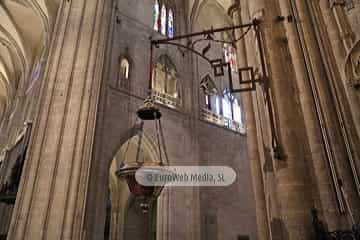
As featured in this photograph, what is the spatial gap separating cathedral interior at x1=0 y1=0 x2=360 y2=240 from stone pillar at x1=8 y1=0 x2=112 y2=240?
28 mm

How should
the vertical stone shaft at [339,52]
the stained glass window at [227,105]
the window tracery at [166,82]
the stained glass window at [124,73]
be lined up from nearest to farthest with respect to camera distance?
the vertical stone shaft at [339,52] → the stained glass window at [124,73] → the window tracery at [166,82] → the stained glass window at [227,105]

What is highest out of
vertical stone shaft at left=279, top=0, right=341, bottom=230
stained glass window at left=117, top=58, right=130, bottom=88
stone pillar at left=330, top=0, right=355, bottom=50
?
stained glass window at left=117, top=58, right=130, bottom=88

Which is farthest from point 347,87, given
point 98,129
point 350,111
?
point 98,129

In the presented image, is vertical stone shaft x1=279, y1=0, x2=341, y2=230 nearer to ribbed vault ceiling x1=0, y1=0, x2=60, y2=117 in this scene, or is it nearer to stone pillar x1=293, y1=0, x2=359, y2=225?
stone pillar x1=293, y1=0, x2=359, y2=225

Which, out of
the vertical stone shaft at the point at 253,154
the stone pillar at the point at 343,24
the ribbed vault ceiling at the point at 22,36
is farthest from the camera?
the ribbed vault ceiling at the point at 22,36

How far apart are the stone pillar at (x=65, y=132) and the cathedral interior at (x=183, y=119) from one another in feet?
0.09

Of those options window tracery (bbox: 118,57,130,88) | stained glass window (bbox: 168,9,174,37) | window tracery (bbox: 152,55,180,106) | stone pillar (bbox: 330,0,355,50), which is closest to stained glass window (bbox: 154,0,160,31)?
stained glass window (bbox: 168,9,174,37)

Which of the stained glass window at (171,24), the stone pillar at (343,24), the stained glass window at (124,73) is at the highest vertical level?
the stained glass window at (171,24)

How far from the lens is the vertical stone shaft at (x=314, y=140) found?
2900 millimetres

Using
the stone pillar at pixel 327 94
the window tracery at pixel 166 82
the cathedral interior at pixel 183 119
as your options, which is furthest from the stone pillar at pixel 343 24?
the window tracery at pixel 166 82

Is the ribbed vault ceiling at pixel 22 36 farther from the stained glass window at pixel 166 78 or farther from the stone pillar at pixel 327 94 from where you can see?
the stone pillar at pixel 327 94

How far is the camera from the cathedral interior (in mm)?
3258

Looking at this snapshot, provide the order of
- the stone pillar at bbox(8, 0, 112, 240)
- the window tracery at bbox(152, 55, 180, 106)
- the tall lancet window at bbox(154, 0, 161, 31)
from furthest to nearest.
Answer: the tall lancet window at bbox(154, 0, 161, 31)
the window tracery at bbox(152, 55, 180, 106)
the stone pillar at bbox(8, 0, 112, 240)

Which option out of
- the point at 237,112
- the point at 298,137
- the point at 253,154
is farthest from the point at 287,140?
the point at 237,112
